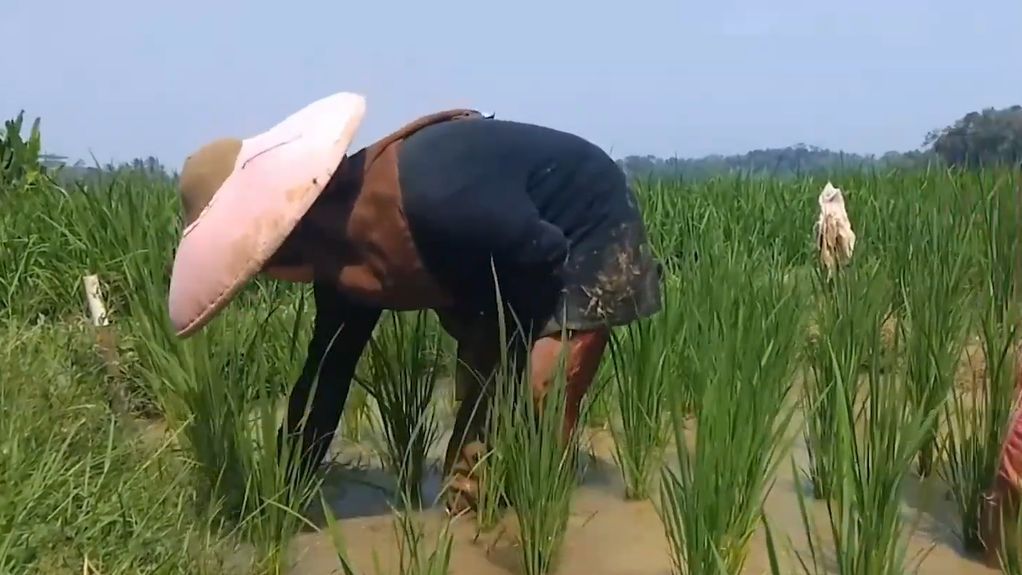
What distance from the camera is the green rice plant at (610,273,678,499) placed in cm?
254

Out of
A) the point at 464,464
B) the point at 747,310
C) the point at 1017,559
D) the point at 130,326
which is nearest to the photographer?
the point at 1017,559

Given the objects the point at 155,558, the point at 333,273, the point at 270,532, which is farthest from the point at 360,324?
the point at 155,558

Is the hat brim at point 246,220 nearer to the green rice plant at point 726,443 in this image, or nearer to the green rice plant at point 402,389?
the green rice plant at point 402,389

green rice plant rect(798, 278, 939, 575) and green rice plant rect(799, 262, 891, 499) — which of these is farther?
green rice plant rect(799, 262, 891, 499)

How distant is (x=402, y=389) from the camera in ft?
8.43

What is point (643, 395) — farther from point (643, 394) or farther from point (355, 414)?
point (355, 414)

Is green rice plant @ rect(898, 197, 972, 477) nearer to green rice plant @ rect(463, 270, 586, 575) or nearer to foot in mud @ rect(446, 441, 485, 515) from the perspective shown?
green rice plant @ rect(463, 270, 586, 575)

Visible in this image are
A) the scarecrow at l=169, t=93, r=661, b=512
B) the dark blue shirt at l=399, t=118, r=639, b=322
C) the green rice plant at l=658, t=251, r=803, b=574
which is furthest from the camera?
the dark blue shirt at l=399, t=118, r=639, b=322

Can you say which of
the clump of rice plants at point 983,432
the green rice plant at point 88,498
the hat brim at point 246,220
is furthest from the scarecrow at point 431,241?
the clump of rice plants at point 983,432

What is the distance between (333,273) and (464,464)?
518 mm

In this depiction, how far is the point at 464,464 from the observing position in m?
2.39

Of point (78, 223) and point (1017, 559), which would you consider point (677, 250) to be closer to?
point (78, 223)

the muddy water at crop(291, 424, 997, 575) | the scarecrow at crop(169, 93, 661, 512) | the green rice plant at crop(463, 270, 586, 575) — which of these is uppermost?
the scarecrow at crop(169, 93, 661, 512)

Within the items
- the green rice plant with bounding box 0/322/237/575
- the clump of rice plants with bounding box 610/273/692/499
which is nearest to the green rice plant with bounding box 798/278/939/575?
the clump of rice plants with bounding box 610/273/692/499
